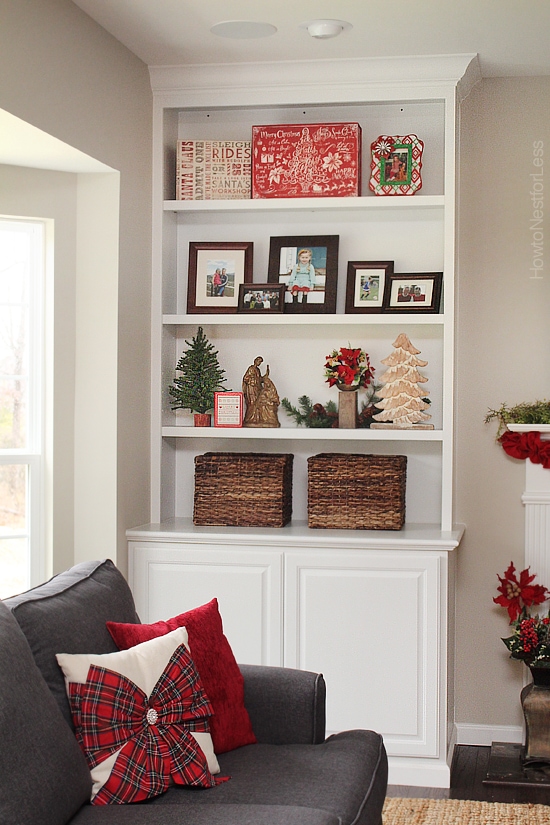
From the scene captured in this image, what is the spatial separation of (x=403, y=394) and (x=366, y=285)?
0.50 meters

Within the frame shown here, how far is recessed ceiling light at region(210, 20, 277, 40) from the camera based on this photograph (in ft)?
10.6

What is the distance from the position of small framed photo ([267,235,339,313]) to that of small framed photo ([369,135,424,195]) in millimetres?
300

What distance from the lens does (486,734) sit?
12.8 ft

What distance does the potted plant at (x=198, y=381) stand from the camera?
3.81m

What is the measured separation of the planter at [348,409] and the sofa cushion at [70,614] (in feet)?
4.57

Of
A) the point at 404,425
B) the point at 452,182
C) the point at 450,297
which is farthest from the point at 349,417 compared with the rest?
the point at 452,182

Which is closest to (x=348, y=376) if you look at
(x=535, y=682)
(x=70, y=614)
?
Result: (x=535, y=682)

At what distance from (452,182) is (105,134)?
134 centimetres

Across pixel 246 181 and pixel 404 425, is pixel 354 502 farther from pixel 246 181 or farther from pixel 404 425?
pixel 246 181

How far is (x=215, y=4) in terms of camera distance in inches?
121

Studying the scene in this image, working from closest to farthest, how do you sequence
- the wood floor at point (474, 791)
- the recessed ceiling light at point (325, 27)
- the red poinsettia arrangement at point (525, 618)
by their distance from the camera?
the recessed ceiling light at point (325, 27) < the wood floor at point (474, 791) < the red poinsettia arrangement at point (525, 618)

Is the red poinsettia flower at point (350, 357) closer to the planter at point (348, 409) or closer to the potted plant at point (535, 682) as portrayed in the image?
the planter at point (348, 409)

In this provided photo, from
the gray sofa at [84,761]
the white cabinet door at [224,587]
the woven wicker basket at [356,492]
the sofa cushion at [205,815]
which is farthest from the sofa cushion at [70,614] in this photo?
the woven wicker basket at [356,492]

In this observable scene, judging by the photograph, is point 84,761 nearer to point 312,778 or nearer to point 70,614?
point 70,614
